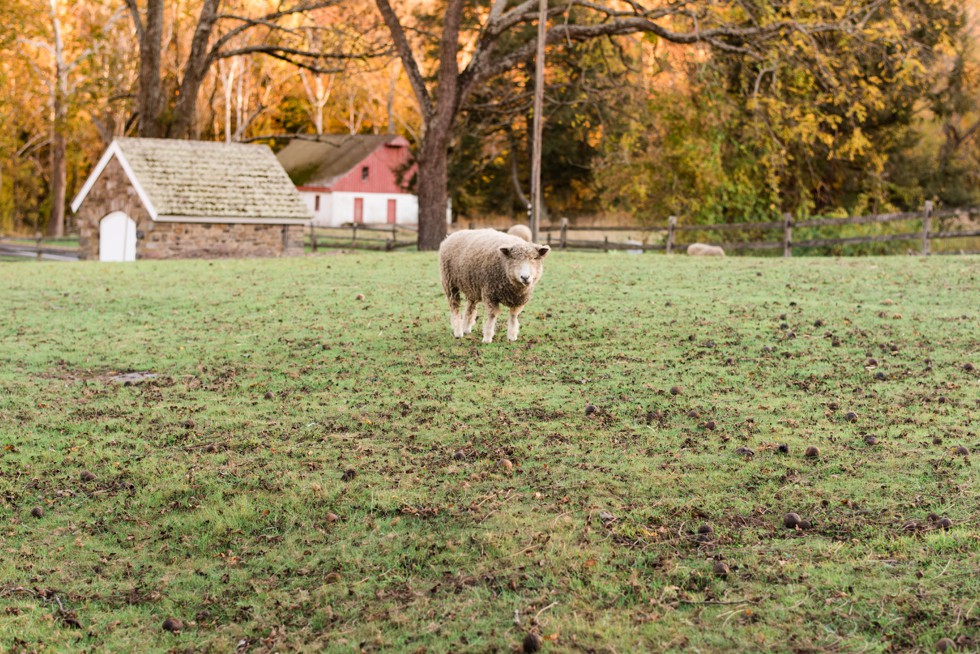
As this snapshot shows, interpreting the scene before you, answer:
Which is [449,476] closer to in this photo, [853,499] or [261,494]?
[261,494]

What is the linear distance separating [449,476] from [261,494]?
136 centimetres

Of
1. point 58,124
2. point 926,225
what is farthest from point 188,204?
point 58,124

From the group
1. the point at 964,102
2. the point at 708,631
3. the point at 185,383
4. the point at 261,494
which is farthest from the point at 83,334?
the point at 964,102

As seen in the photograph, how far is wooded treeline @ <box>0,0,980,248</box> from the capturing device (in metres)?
28.6

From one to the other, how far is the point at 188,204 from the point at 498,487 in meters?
26.2

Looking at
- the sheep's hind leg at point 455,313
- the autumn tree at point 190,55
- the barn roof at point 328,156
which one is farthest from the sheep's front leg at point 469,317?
the barn roof at point 328,156

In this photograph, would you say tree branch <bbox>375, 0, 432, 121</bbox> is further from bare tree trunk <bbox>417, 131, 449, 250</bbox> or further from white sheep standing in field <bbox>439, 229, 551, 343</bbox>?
white sheep standing in field <bbox>439, 229, 551, 343</bbox>

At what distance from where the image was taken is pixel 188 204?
3125cm

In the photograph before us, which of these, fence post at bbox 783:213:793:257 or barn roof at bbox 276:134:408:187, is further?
barn roof at bbox 276:134:408:187

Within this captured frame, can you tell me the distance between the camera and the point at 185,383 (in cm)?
1088

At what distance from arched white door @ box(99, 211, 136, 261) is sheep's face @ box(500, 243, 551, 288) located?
2274cm

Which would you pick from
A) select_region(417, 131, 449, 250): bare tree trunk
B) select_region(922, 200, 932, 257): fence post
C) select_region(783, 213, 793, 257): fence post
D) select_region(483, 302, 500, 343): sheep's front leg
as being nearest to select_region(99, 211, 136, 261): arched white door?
select_region(417, 131, 449, 250): bare tree trunk

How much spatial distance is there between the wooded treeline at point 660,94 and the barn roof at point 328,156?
18741 mm

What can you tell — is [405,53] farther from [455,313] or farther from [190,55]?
[455,313]
